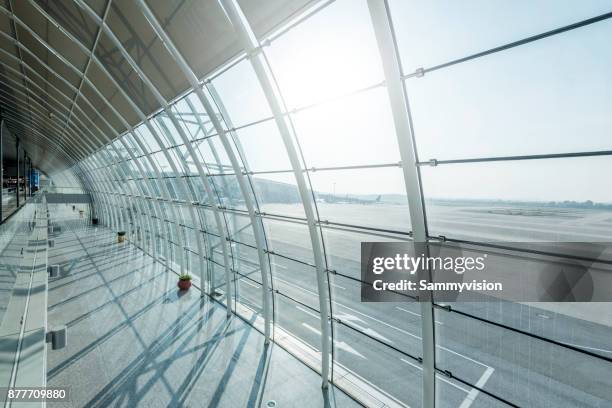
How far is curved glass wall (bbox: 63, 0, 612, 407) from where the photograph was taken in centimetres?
506

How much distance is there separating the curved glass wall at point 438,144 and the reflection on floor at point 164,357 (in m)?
1.45

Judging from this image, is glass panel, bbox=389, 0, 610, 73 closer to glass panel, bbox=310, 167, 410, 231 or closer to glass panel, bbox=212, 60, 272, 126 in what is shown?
glass panel, bbox=310, 167, 410, 231

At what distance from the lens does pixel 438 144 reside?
21.0 feet

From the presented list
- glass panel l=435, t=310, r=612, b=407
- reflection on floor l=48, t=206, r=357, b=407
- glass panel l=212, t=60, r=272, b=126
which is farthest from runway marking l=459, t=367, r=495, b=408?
glass panel l=212, t=60, r=272, b=126

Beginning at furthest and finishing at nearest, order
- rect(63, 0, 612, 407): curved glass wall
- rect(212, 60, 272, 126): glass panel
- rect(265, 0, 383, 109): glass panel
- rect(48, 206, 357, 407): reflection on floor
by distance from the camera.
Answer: rect(212, 60, 272, 126): glass panel → rect(48, 206, 357, 407): reflection on floor → rect(265, 0, 383, 109): glass panel → rect(63, 0, 612, 407): curved glass wall

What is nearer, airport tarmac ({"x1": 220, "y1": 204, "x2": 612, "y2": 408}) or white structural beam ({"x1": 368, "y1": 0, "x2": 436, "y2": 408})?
white structural beam ({"x1": 368, "y1": 0, "x2": 436, "y2": 408})

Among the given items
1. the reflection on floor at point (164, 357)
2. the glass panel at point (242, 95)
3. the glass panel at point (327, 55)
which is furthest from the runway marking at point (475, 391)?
the glass panel at point (242, 95)

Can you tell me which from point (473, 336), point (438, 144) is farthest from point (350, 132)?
point (473, 336)

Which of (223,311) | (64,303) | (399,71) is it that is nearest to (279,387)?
(223,311)

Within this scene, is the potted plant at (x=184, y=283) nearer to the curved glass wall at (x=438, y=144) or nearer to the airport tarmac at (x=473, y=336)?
the airport tarmac at (x=473, y=336)

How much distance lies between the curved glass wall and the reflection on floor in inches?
57.1

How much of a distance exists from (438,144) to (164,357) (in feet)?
40.0

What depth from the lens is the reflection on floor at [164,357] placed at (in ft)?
31.2

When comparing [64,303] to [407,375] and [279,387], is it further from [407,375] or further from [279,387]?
[407,375]
